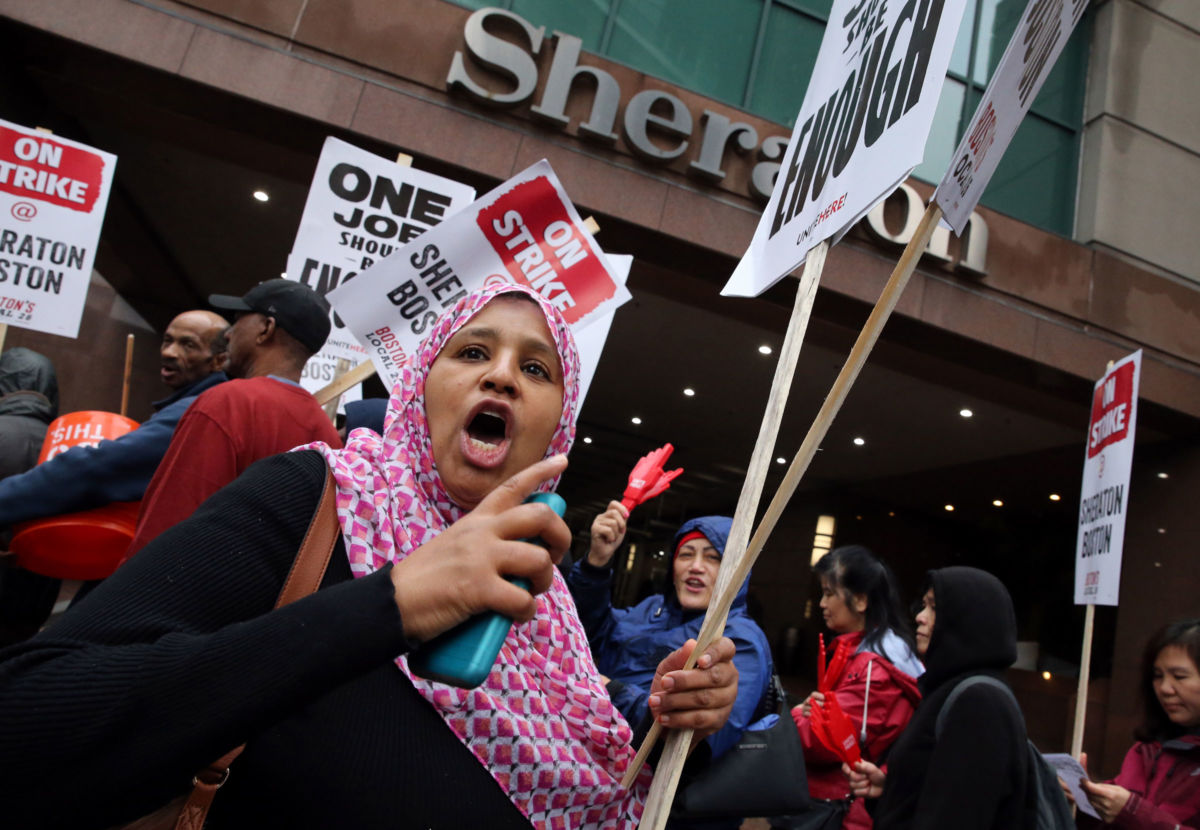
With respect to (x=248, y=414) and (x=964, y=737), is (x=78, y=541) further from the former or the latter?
(x=964, y=737)

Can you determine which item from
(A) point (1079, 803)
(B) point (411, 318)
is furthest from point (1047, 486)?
(B) point (411, 318)

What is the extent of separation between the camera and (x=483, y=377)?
128 cm

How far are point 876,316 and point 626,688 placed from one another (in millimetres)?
1197

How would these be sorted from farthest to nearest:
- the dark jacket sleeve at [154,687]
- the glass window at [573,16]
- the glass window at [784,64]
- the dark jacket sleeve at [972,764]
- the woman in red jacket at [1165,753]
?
the glass window at [784,64]
the glass window at [573,16]
the woman in red jacket at [1165,753]
the dark jacket sleeve at [972,764]
the dark jacket sleeve at [154,687]

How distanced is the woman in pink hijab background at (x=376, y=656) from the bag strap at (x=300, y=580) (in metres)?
0.01

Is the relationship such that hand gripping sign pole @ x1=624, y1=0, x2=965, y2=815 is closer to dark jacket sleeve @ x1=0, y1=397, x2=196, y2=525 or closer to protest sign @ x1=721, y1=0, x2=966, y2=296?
protest sign @ x1=721, y1=0, x2=966, y2=296

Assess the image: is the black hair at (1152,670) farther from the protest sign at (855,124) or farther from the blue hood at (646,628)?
the protest sign at (855,124)

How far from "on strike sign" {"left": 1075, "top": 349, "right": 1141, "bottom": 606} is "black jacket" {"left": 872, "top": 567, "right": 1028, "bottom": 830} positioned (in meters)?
1.58

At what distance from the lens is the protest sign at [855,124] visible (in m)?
1.14

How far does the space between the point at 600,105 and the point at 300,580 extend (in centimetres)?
667

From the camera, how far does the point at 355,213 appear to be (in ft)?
12.6

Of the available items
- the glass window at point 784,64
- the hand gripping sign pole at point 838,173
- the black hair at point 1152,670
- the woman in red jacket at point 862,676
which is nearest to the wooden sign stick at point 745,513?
the hand gripping sign pole at point 838,173

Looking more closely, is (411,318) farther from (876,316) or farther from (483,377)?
(876,316)

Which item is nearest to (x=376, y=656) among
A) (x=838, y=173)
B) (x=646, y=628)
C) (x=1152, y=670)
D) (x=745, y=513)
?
(x=745, y=513)
